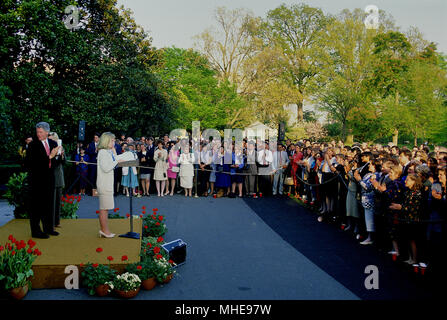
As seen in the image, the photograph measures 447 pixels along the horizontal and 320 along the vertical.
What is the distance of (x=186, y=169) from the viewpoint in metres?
14.9

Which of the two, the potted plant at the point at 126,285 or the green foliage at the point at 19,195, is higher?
the green foliage at the point at 19,195

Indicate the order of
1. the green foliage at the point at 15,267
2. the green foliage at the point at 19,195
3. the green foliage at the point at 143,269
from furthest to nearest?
the green foliage at the point at 19,195
the green foliage at the point at 143,269
the green foliage at the point at 15,267

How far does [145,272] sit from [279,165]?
418 inches

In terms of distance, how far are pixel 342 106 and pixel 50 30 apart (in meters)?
27.2

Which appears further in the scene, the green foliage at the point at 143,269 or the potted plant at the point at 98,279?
the green foliage at the point at 143,269

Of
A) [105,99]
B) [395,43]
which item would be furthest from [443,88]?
[105,99]

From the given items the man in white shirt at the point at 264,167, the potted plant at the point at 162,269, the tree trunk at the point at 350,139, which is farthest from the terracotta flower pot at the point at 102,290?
the tree trunk at the point at 350,139

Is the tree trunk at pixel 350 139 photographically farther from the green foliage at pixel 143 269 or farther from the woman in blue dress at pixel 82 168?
the green foliage at pixel 143 269

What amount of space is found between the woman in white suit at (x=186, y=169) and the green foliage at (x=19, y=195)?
685 cm

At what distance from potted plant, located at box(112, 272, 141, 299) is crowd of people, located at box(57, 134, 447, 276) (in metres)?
2.18

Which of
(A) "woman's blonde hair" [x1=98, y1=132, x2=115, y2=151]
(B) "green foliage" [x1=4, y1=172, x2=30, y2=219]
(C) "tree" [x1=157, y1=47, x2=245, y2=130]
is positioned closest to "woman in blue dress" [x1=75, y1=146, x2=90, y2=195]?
(B) "green foliage" [x1=4, y1=172, x2=30, y2=219]

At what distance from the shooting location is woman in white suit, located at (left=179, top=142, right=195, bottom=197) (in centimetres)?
1495

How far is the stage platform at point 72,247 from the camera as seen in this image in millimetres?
5492

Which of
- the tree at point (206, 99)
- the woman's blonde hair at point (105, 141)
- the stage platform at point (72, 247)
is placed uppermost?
the tree at point (206, 99)
